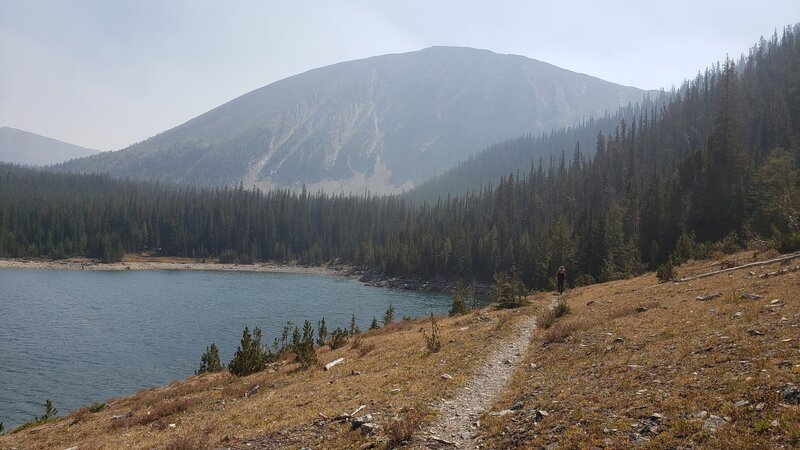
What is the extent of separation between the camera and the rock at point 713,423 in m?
8.97

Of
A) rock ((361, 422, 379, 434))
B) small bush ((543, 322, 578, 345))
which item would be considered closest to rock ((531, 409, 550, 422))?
rock ((361, 422, 379, 434))

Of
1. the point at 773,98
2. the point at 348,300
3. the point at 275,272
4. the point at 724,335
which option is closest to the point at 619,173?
the point at 773,98

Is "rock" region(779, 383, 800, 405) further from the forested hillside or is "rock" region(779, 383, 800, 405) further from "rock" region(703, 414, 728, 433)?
the forested hillside

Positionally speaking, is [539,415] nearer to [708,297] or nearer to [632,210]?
[708,297]

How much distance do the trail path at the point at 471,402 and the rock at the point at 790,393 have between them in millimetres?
6688

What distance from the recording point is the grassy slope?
10.0 meters

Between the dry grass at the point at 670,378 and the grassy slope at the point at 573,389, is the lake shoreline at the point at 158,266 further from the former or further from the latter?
the dry grass at the point at 670,378

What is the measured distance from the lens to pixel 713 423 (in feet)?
30.2

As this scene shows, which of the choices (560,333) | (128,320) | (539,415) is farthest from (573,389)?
(128,320)

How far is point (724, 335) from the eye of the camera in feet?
47.4

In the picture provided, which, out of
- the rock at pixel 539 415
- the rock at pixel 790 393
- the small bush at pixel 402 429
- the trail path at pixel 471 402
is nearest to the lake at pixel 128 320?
the small bush at pixel 402 429

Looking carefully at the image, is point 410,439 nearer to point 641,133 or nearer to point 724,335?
point 724,335

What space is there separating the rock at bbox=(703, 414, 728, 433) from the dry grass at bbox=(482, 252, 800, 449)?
10cm

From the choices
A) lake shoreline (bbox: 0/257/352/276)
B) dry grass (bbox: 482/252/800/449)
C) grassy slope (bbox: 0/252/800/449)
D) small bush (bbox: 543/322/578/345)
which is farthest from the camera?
lake shoreline (bbox: 0/257/352/276)
